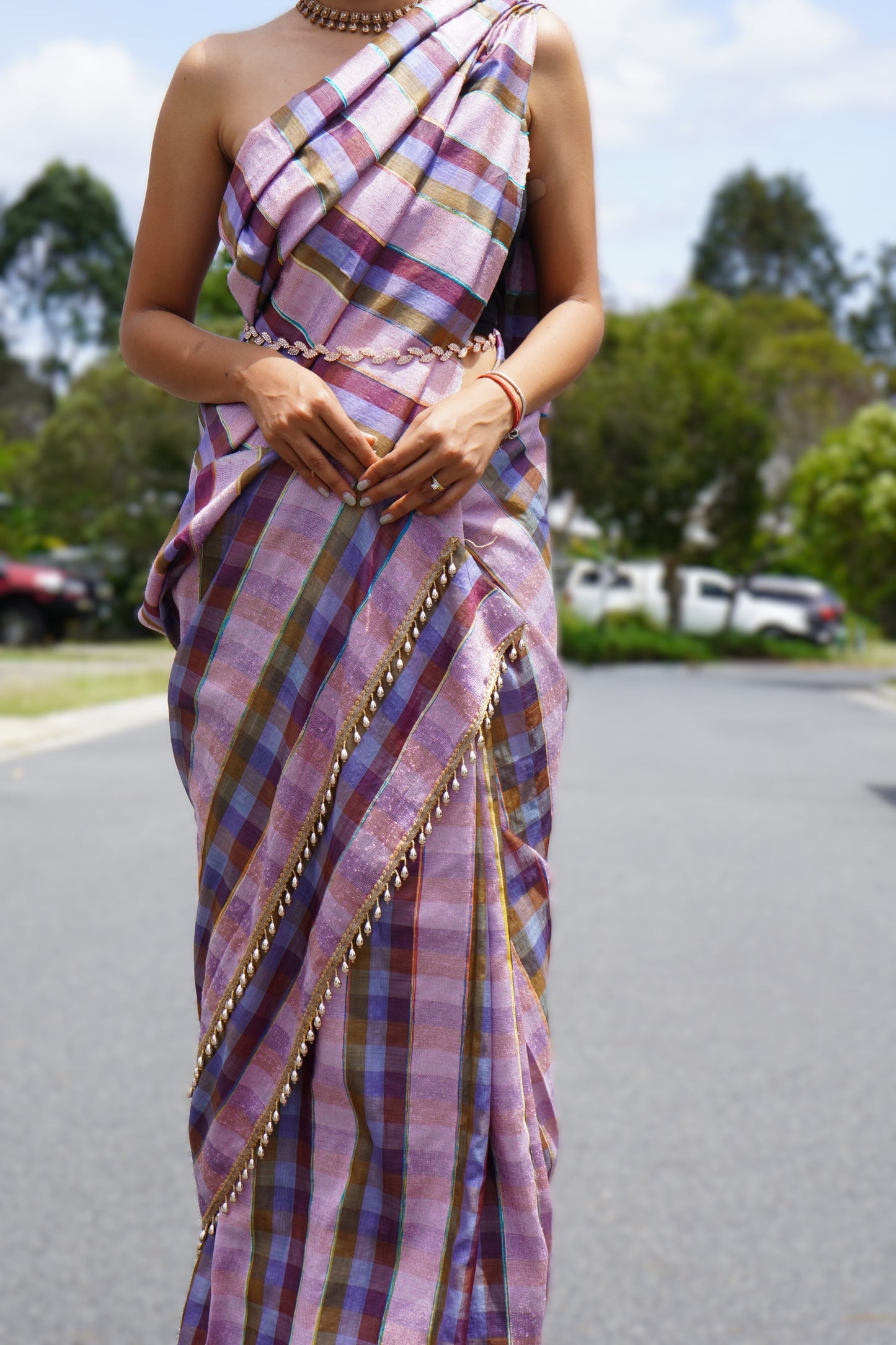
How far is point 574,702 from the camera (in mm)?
15977

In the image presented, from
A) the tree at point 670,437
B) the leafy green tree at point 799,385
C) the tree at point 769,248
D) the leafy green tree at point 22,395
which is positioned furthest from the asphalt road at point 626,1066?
the tree at point 769,248

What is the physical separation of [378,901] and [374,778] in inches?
4.2

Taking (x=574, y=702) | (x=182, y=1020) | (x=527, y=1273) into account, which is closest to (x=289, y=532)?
(x=527, y=1273)

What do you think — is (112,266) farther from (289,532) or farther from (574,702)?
(289,532)

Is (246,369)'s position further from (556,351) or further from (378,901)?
(378,901)

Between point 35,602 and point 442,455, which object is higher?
point 442,455

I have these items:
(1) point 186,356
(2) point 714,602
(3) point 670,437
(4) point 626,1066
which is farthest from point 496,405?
(2) point 714,602

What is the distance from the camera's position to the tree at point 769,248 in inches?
1779

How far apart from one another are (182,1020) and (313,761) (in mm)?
4800

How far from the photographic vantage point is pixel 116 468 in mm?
22656

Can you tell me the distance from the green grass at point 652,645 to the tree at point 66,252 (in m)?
21.1

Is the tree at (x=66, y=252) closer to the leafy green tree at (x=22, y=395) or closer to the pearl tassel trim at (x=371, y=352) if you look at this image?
the leafy green tree at (x=22, y=395)

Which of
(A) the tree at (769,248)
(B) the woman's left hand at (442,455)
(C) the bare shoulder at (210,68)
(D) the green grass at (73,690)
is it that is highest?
(A) the tree at (769,248)

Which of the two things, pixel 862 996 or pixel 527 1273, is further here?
pixel 862 996
